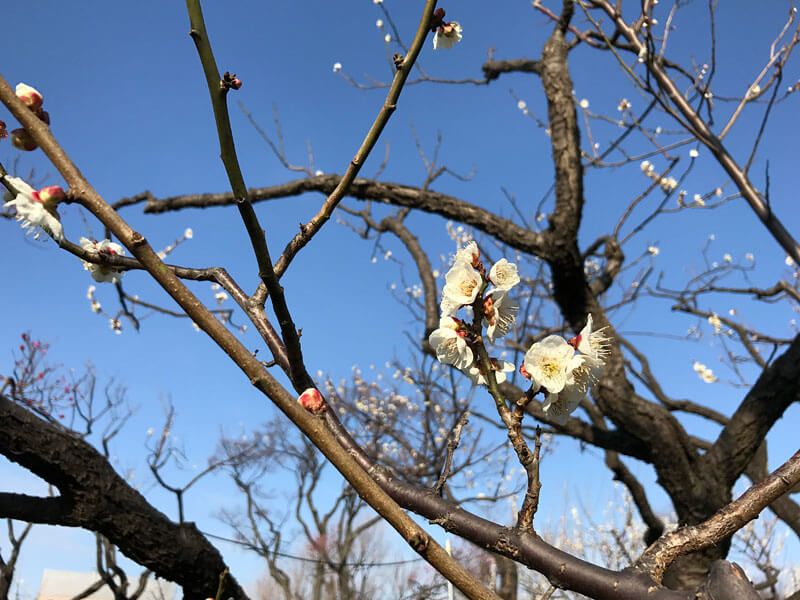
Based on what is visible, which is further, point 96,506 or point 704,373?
point 704,373

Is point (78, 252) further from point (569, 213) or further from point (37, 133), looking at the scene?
point (569, 213)

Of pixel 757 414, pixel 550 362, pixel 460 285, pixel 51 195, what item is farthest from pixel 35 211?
pixel 757 414

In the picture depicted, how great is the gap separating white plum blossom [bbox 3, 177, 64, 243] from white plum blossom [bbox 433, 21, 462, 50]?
27.6 inches

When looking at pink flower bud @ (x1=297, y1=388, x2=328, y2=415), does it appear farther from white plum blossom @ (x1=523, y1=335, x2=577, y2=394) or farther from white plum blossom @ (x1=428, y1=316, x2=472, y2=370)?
white plum blossom @ (x1=523, y1=335, x2=577, y2=394)

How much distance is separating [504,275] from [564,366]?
0.52 ft

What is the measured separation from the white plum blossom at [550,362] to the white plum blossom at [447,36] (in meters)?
0.60

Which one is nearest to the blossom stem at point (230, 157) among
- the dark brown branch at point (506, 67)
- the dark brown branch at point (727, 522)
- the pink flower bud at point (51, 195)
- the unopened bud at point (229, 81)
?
the unopened bud at point (229, 81)

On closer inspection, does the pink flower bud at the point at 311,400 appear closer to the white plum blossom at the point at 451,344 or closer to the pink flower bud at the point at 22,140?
the white plum blossom at the point at 451,344

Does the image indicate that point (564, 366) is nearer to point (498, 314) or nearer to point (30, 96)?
point (498, 314)

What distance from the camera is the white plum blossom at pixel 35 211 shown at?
1.85 ft

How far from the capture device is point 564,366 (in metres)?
0.72

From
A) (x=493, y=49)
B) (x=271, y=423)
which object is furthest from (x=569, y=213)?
(x=271, y=423)

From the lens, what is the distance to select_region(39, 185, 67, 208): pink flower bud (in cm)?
55

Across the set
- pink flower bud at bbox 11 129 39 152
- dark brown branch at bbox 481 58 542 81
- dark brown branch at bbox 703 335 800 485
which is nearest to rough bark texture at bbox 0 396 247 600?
pink flower bud at bbox 11 129 39 152
